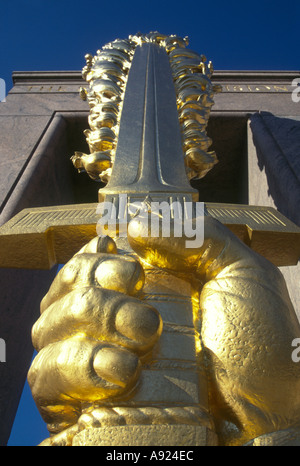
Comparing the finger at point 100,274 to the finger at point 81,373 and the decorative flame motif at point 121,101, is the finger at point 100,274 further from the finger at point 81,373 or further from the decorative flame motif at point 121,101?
the decorative flame motif at point 121,101

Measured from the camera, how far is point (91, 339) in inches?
22.6

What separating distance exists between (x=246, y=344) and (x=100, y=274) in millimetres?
224

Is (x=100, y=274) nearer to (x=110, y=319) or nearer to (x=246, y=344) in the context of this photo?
(x=110, y=319)

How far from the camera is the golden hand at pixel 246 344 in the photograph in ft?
1.91

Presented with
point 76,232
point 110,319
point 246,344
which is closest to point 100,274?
point 110,319

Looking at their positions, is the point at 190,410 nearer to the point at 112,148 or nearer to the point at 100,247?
the point at 100,247

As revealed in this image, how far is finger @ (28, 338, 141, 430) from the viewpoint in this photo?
532 millimetres

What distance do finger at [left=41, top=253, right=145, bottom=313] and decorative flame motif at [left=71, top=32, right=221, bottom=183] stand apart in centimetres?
68

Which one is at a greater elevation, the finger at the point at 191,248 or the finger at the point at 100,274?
the finger at the point at 191,248

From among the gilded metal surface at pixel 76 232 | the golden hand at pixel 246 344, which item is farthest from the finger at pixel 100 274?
the gilded metal surface at pixel 76 232

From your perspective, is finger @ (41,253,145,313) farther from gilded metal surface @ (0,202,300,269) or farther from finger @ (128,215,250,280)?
gilded metal surface @ (0,202,300,269)

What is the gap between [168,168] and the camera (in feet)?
3.98

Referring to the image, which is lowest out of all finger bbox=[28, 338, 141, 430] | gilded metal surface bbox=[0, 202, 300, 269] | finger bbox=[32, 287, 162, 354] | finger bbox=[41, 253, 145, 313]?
finger bbox=[28, 338, 141, 430]

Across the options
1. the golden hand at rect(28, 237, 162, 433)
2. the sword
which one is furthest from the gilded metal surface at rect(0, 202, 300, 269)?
Result: the golden hand at rect(28, 237, 162, 433)
